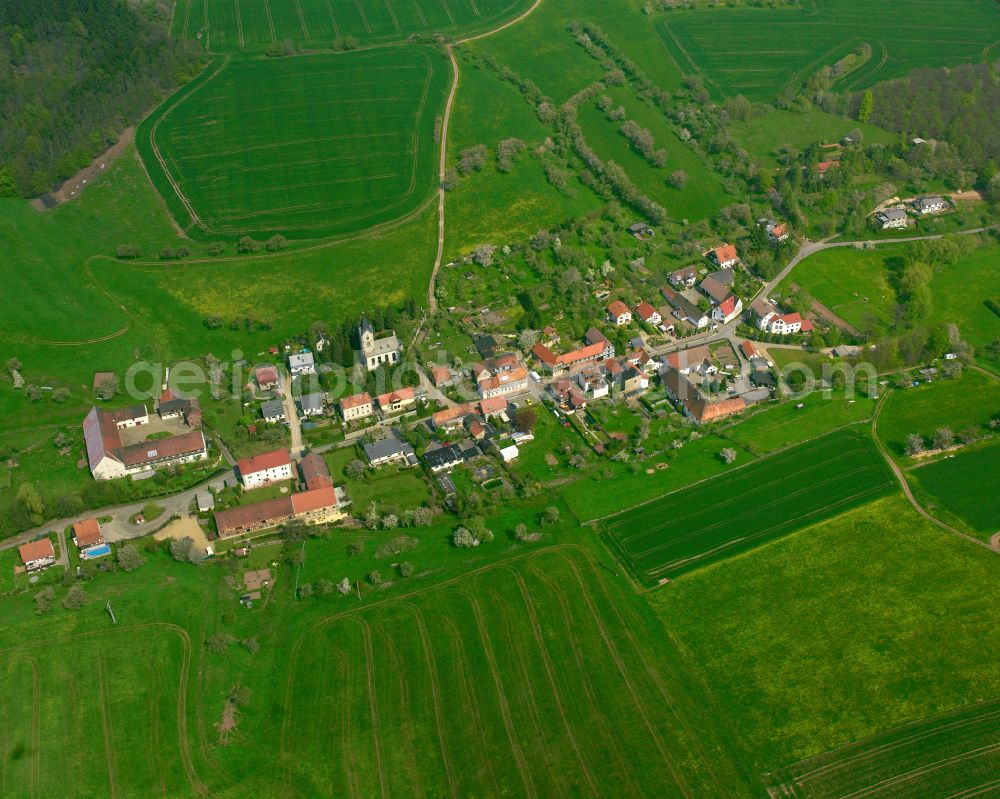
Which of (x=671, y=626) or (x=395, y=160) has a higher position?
(x=395, y=160)

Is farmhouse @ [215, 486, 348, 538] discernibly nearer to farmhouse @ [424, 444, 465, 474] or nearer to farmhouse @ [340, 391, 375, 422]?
farmhouse @ [424, 444, 465, 474]

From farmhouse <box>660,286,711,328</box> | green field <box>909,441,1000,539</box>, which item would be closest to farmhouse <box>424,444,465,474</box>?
farmhouse <box>660,286,711,328</box>

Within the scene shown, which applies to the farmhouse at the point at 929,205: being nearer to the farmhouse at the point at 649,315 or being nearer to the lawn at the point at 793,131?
the lawn at the point at 793,131

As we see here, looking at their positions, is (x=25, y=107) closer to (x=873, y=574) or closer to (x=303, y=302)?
(x=303, y=302)

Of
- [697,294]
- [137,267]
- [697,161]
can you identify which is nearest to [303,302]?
[137,267]

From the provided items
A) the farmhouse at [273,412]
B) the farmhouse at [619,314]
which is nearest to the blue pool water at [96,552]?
the farmhouse at [273,412]

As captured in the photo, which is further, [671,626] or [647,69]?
[647,69]
